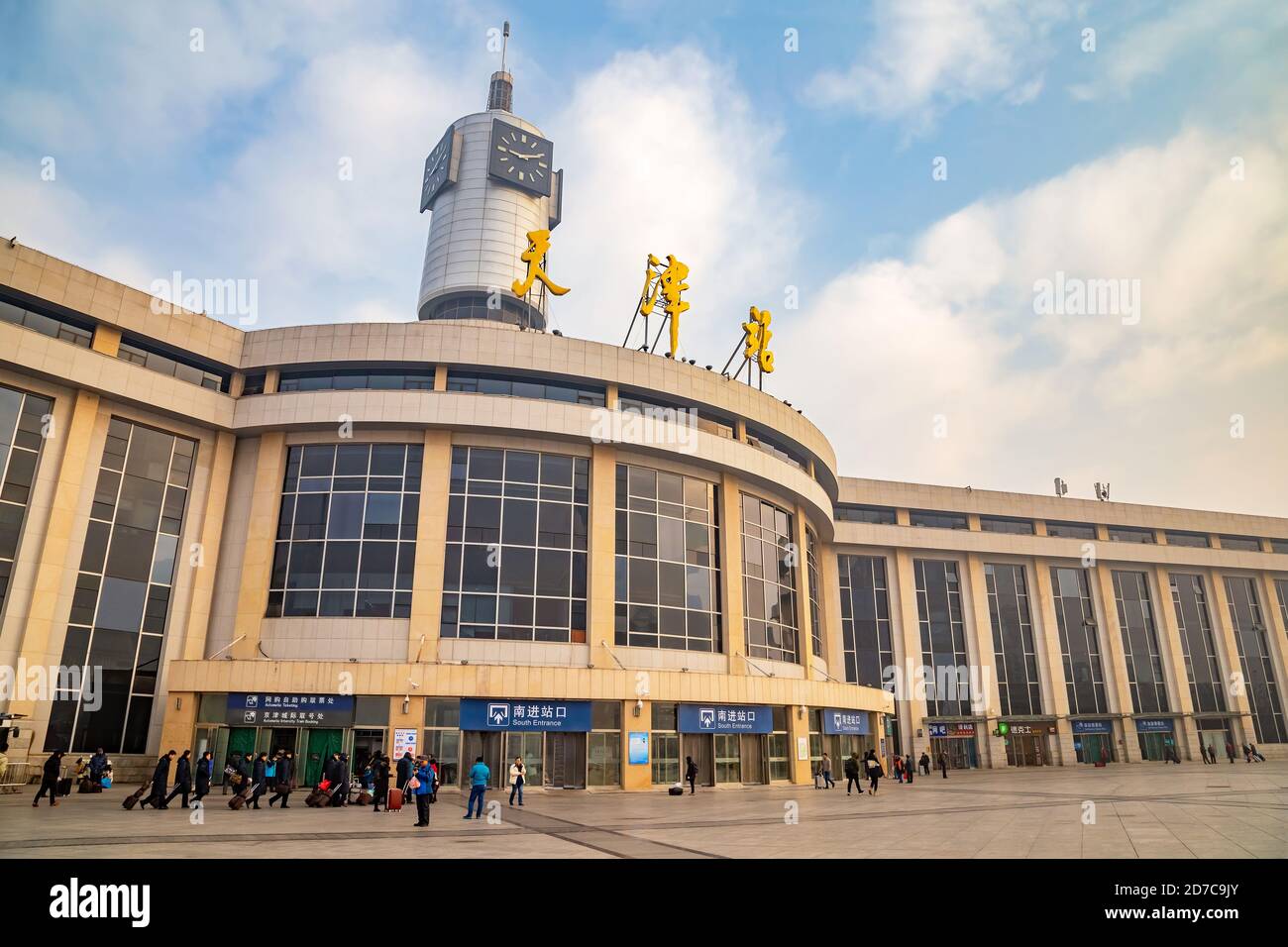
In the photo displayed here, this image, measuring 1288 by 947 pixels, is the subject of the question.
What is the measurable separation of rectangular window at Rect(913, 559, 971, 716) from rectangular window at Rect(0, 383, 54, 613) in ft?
176

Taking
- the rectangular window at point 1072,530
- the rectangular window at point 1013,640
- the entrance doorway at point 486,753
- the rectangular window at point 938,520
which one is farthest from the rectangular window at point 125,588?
the rectangular window at point 1072,530

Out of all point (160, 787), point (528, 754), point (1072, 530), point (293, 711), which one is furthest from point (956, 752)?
point (160, 787)

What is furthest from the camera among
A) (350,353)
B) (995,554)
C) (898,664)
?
(995,554)

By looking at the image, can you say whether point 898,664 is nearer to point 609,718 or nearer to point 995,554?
point 995,554

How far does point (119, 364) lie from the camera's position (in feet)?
110

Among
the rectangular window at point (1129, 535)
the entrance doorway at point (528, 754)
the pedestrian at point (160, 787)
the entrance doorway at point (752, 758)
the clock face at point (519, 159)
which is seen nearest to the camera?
the pedestrian at point (160, 787)

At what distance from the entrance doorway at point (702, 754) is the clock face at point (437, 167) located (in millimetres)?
49996

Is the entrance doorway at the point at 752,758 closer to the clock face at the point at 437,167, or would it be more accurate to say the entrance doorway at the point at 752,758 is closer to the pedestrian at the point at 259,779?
the pedestrian at the point at 259,779

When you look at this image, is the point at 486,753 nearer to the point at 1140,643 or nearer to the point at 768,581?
the point at 768,581

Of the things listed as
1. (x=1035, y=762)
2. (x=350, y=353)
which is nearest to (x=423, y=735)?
(x=350, y=353)

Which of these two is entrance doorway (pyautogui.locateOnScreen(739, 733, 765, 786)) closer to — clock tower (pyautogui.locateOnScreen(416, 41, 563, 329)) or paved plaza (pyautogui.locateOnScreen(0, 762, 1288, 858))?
paved plaza (pyautogui.locateOnScreen(0, 762, 1288, 858))

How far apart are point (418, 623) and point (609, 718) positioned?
9103mm

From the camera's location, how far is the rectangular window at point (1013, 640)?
5938 cm
